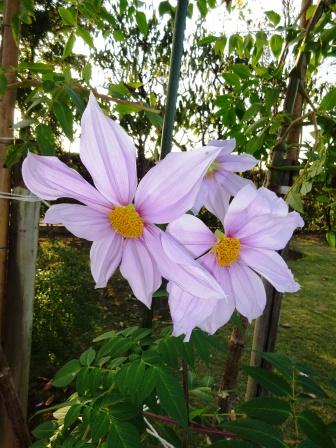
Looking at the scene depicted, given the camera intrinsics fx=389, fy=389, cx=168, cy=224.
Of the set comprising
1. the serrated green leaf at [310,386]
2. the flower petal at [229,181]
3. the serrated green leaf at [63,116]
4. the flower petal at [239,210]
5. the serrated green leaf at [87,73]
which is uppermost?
the serrated green leaf at [87,73]

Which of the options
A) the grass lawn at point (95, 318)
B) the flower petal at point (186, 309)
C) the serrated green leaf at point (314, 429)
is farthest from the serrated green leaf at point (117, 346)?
the grass lawn at point (95, 318)

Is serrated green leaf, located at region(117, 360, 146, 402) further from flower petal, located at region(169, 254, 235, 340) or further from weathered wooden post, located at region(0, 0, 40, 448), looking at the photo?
weathered wooden post, located at region(0, 0, 40, 448)

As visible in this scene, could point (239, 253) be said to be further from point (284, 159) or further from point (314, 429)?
point (284, 159)

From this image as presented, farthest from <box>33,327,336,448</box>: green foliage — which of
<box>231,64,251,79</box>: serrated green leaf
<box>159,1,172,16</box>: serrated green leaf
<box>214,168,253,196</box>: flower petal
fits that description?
<box>159,1,172,16</box>: serrated green leaf

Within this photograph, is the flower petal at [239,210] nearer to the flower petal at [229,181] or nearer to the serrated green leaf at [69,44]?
the flower petal at [229,181]

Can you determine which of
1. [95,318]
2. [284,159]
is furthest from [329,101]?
[95,318]

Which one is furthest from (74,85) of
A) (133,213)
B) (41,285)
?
(41,285)
